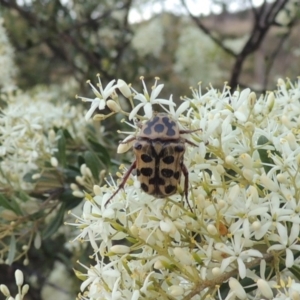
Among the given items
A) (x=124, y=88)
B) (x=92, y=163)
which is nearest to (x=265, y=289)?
(x=124, y=88)

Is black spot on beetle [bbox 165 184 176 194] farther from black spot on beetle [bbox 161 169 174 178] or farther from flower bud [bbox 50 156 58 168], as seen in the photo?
flower bud [bbox 50 156 58 168]

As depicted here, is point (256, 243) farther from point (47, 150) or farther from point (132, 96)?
point (47, 150)

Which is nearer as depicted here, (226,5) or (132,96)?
(132,96)

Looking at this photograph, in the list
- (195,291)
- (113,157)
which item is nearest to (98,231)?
(195,291)

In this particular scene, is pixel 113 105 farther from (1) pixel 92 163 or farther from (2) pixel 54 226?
(2) pixel 54 226

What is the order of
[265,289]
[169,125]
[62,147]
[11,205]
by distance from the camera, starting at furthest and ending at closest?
[62,147] → [11,205] → [169,125] → [265,289]

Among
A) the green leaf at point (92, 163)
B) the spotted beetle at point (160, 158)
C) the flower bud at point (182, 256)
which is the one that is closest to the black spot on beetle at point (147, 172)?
the spotted beetle at point (160, 158)
